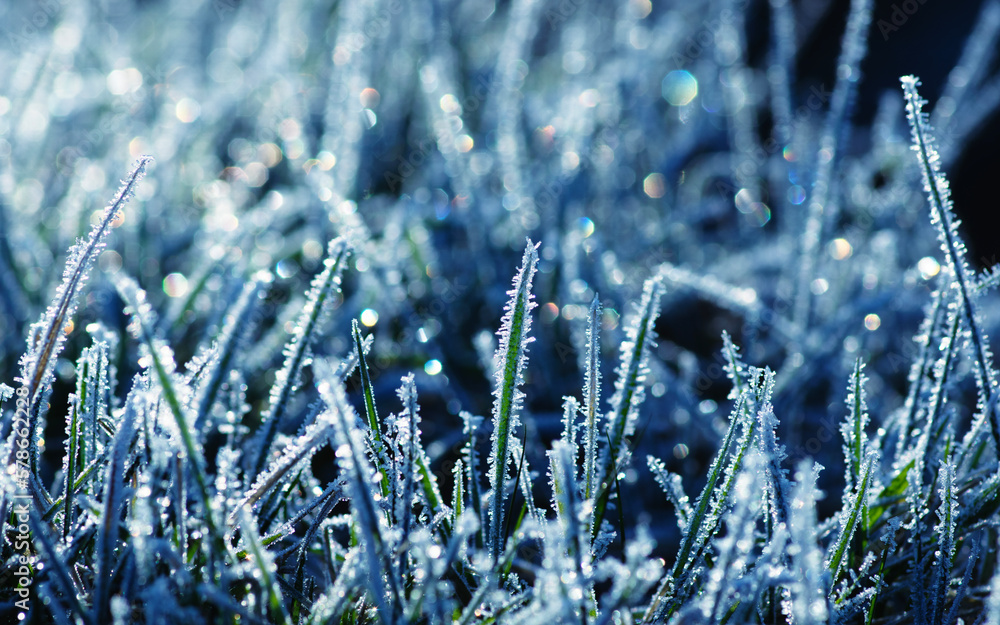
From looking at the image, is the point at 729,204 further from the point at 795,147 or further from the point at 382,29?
the point at 382,29

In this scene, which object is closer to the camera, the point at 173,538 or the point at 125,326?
the point at 173,538

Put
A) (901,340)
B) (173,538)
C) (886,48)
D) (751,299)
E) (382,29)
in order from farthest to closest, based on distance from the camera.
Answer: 1. (886,48)
2. (382,29)
3. (901,340)
4. (751,299)
5. (173,538)

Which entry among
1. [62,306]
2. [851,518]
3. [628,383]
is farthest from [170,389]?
[851,518]

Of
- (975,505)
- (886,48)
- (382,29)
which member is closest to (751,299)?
(975,505)

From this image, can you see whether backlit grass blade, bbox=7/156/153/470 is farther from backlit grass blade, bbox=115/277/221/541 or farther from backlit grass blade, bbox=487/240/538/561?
backlit grass blade, bbox=487/240/538/561
